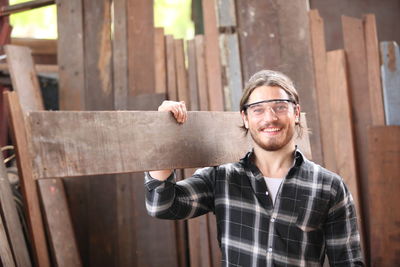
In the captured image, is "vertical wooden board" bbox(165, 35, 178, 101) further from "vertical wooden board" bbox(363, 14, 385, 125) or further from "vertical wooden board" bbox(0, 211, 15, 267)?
"vertical wooden board" bbox(0, 211, 15, 267)

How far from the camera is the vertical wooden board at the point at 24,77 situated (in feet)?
12.6

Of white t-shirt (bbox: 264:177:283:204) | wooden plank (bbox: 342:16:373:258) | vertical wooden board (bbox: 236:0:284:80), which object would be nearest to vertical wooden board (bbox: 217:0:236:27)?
vertical wooden board (bbox: 236:0:284:80)

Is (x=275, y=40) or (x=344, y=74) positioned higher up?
(x=275, y=40)

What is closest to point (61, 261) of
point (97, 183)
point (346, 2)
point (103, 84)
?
point (97, 183)

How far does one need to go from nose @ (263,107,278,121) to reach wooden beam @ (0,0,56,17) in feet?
10.3

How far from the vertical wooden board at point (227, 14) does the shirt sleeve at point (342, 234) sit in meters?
2.23

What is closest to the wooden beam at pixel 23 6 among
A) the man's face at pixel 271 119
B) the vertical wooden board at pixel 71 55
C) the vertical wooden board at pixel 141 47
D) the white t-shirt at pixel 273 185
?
the vertical wooden board at pixel 71 55

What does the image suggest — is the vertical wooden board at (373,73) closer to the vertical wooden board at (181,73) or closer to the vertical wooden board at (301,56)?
the vertical wooden board at (301,56)

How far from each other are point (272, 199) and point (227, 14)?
2300mm

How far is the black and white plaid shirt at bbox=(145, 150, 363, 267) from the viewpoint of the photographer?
78.2 inches

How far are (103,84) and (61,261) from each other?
4.65 feet

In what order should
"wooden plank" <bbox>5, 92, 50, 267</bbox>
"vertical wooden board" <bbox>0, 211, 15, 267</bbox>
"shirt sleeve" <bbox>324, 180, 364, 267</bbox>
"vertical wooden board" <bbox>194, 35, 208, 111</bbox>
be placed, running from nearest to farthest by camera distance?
"shirt sleeve" <bbox>324, 180, 364, 267</bbox>
"vertical wooden board" <bbox>0, 211, 15, 267</bbox>
"wooden plank" <bbox>5, 92, 50, 267</bbox>
"vertical wooden board" <bbox>194, 35, 208, 111</bbox>

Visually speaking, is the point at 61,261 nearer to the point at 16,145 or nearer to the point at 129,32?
the point at 16,145

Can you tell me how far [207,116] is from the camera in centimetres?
211
